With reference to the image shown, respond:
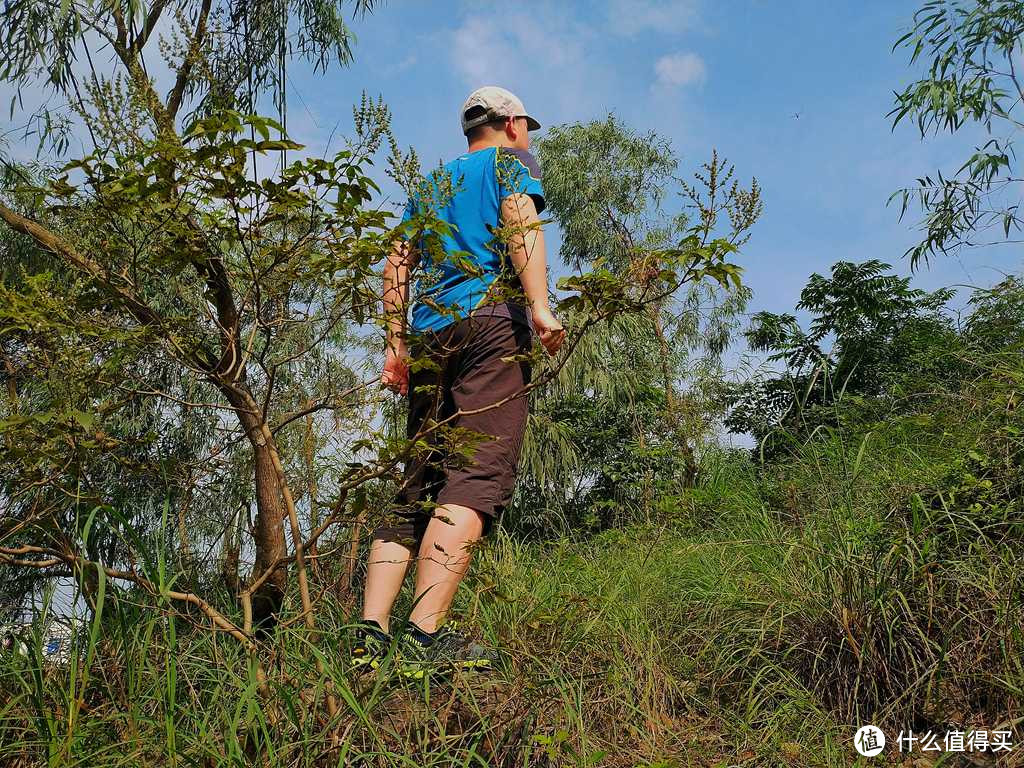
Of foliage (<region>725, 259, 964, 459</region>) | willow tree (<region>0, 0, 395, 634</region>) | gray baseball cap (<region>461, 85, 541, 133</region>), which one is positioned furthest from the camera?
foliage (<region>725, 259, 964, 459</region>)

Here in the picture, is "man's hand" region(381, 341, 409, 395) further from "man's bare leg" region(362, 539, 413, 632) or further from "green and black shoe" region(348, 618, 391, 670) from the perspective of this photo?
"green and black shoe" region(348, 618, 391, 670)

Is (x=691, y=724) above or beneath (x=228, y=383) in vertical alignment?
beneath

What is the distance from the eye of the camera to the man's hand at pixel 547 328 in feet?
7.04

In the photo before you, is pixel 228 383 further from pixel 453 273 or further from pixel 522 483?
pixel 522 483

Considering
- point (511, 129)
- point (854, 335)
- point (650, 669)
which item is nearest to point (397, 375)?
point (511, 129)

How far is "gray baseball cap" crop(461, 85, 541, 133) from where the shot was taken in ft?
8.42

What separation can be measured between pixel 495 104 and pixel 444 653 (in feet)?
4.95

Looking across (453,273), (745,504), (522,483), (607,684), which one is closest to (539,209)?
(453,273)

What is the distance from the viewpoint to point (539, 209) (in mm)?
2377

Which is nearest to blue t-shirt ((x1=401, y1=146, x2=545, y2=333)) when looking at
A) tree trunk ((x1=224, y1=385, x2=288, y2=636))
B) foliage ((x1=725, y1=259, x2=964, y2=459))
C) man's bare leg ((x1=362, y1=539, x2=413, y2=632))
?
tree trunk ((x1=224, y1=385, x2=288, y2=636))

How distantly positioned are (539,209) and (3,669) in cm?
165

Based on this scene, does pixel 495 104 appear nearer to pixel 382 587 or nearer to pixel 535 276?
pixel 535 276

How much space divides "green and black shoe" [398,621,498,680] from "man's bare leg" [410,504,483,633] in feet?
0.14

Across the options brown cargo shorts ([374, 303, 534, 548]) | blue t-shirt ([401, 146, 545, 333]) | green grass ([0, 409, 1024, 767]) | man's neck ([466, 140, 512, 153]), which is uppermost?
man's neck ([466, 140, 512, 153])
